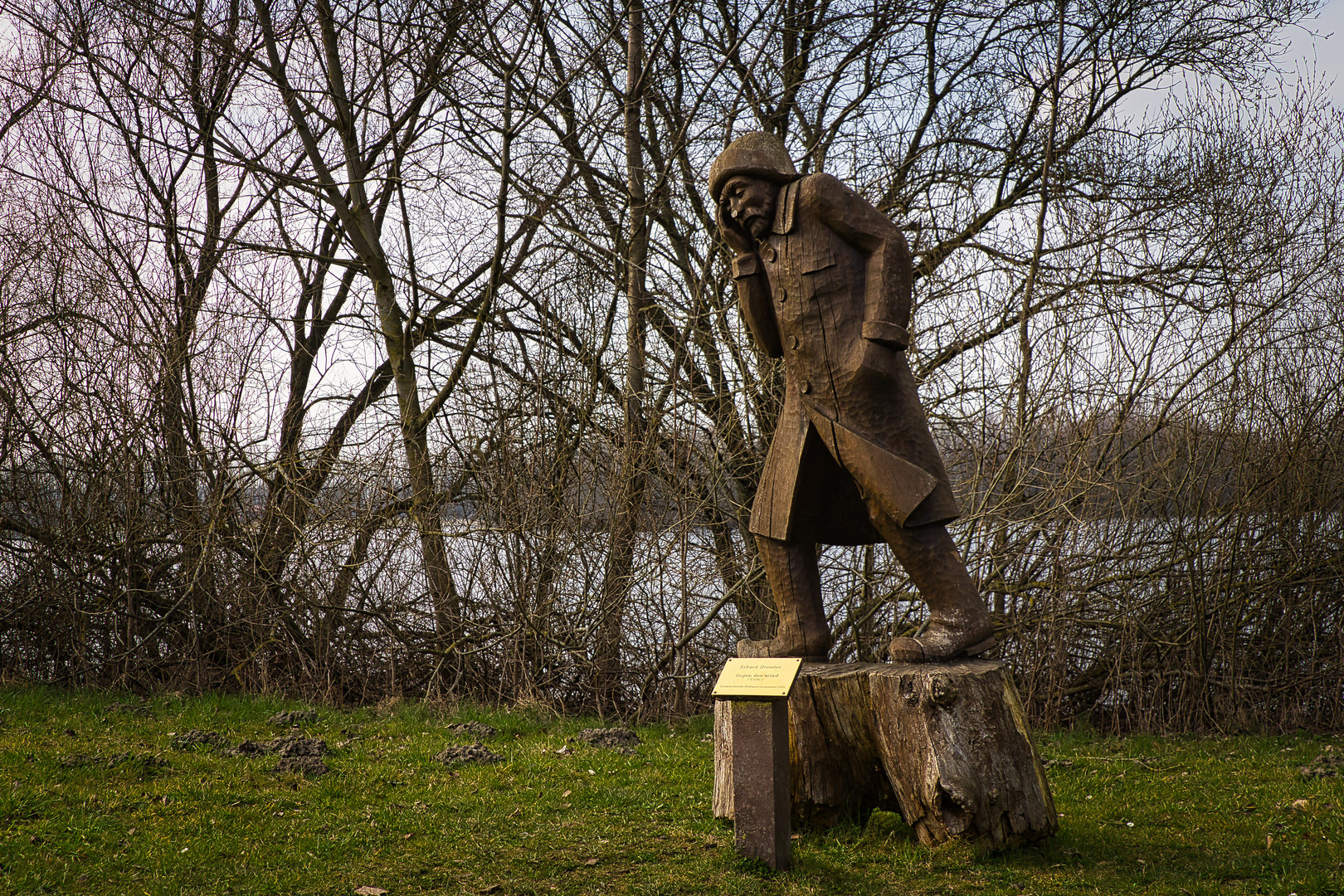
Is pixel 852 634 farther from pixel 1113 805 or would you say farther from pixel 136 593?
pixel 136 593

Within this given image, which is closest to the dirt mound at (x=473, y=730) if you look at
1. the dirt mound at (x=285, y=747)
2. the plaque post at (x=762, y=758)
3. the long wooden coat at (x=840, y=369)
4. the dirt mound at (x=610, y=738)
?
the dirt mound at (x=610, y=738)

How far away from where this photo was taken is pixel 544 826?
4191mm

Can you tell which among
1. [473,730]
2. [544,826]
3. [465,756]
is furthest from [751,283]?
[473,730]

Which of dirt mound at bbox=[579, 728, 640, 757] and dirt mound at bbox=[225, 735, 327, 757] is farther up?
dirt mound at bbox=[225, 735, 327, 757]

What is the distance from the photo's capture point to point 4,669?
7473 mm

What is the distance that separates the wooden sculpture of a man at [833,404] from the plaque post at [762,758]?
64 centimetres

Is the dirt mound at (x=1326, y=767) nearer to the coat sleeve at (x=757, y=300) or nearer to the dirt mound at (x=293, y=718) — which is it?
the coat sleeve at (x=757, y=300)

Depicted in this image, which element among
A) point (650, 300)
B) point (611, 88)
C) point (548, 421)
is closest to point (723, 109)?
point (611, 88)

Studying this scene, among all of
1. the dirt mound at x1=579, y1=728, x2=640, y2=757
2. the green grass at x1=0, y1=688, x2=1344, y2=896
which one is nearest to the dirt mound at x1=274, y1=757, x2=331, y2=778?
the green grass at x1=0, y1=688, x2=1344, y2=896

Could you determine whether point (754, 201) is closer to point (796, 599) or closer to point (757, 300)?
point (757, 300)

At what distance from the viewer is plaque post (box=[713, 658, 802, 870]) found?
3361 mm

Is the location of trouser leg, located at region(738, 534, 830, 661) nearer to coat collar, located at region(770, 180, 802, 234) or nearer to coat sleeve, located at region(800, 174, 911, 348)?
coat sleeve, located at region(800, 174, 911, 348)

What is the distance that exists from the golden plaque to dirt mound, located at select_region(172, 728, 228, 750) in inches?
135

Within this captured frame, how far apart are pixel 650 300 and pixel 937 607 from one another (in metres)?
4.89
